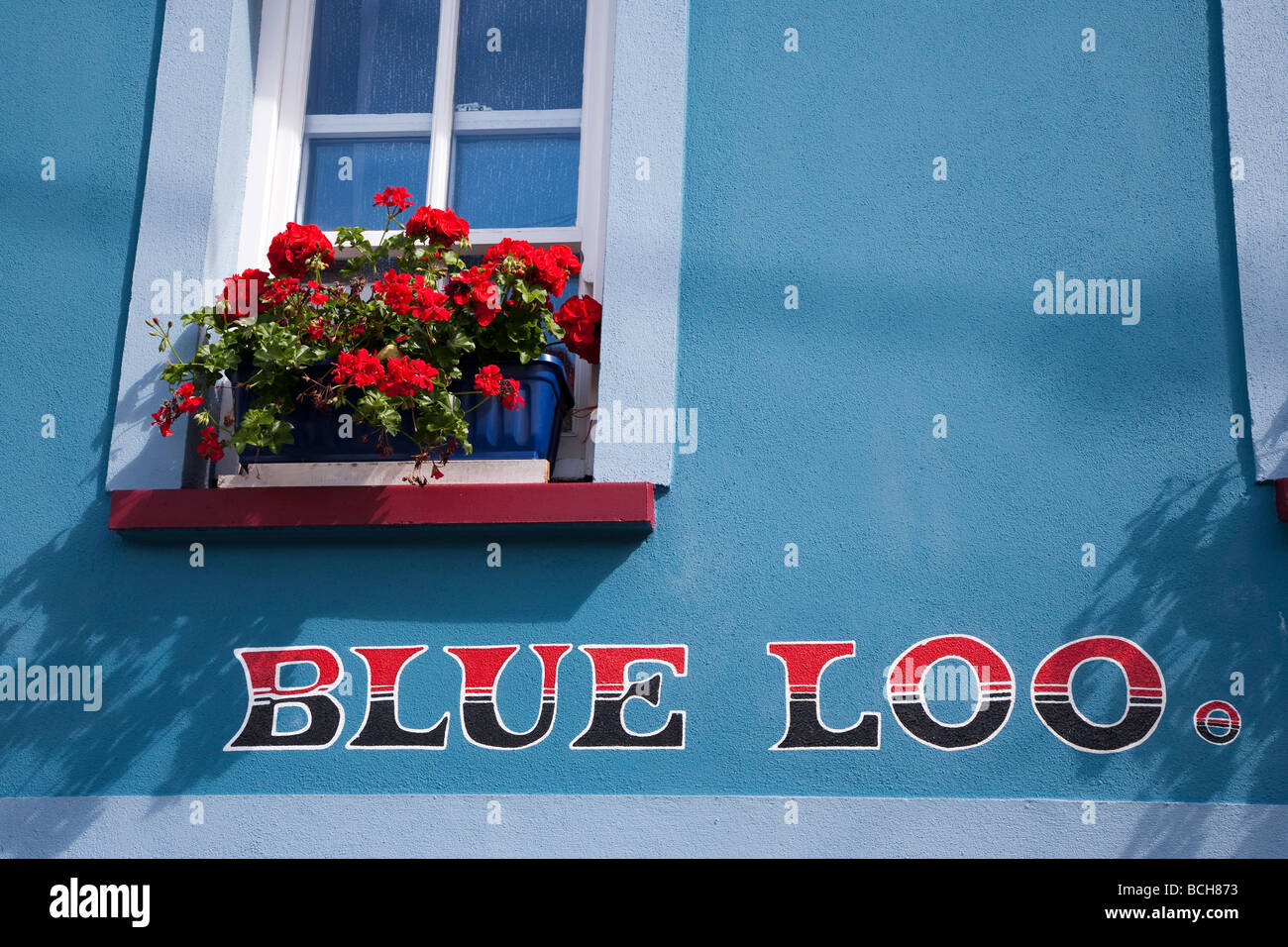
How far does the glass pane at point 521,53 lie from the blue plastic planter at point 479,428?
3.79 ft

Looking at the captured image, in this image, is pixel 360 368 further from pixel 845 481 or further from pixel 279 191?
pixel 845 481

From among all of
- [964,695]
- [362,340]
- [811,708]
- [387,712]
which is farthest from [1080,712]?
[362,340]

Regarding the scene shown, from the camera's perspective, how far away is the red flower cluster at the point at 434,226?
4.44m

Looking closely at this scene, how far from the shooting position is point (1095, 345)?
434 cm

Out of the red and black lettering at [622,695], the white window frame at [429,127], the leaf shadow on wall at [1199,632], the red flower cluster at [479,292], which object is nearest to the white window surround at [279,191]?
the white window frame at [429,127]

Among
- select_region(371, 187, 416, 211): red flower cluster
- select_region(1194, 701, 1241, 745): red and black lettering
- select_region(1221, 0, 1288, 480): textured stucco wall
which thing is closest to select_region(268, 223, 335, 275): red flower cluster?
select_region(371, 187, 416, 211): red flower cluster

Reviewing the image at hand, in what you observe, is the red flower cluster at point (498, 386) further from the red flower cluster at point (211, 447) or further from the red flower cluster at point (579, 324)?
the red flower cluster at point (211, 447)

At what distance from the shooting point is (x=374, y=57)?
5.11m

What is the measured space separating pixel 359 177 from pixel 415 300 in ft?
3.12

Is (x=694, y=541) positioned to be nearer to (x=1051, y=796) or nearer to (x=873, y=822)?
(x=873, y=822)

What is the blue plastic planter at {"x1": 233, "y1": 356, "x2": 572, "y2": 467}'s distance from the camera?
4.33 m

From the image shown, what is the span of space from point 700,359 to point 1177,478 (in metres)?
1.45

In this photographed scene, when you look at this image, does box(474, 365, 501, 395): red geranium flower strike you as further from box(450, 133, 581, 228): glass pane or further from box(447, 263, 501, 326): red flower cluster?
box(450, 133, 581, 228): glass pane

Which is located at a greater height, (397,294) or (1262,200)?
(1262,200)
